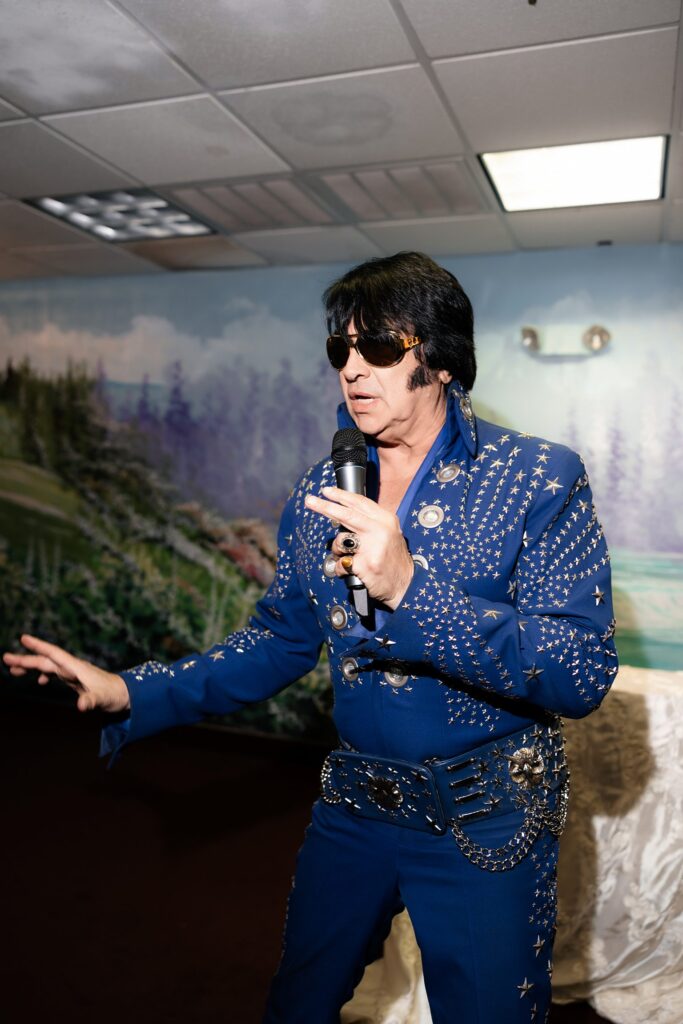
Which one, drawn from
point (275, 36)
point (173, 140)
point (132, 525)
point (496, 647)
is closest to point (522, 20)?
point (275, 36)

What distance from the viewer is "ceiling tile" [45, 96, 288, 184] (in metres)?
3.03

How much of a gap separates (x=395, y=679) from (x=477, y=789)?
0.23m

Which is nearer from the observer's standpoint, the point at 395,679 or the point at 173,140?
the point at 395,679

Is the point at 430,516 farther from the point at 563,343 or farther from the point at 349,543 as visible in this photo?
the point at 563,343

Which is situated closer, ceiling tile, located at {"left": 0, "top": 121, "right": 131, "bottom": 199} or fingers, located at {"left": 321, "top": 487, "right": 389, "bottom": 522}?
fingers, located at {"left": 321, "top": 487, "right": 389, "bottom": 522}

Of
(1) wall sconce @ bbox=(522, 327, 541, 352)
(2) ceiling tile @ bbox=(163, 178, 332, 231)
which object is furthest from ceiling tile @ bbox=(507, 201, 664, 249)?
(2) ceiling tile @ bbox=(163, 178, 332, 231)

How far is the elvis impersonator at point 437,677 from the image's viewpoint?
1.26m

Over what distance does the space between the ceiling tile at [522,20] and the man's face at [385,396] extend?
131 centimetres

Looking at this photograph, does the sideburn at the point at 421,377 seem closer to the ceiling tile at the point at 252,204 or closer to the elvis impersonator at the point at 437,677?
the elvis impersonator at the point at 437,677

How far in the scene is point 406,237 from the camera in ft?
14.5

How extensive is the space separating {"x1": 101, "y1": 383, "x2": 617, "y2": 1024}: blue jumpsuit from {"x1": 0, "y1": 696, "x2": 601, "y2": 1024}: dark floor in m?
1.45

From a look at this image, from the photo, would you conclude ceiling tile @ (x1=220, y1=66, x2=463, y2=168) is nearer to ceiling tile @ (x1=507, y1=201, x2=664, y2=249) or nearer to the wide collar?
ceiling tile @ (x1=507, y1=201, x2=664, y2=249)

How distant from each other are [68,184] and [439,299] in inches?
119

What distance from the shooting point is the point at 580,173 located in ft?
11.4
